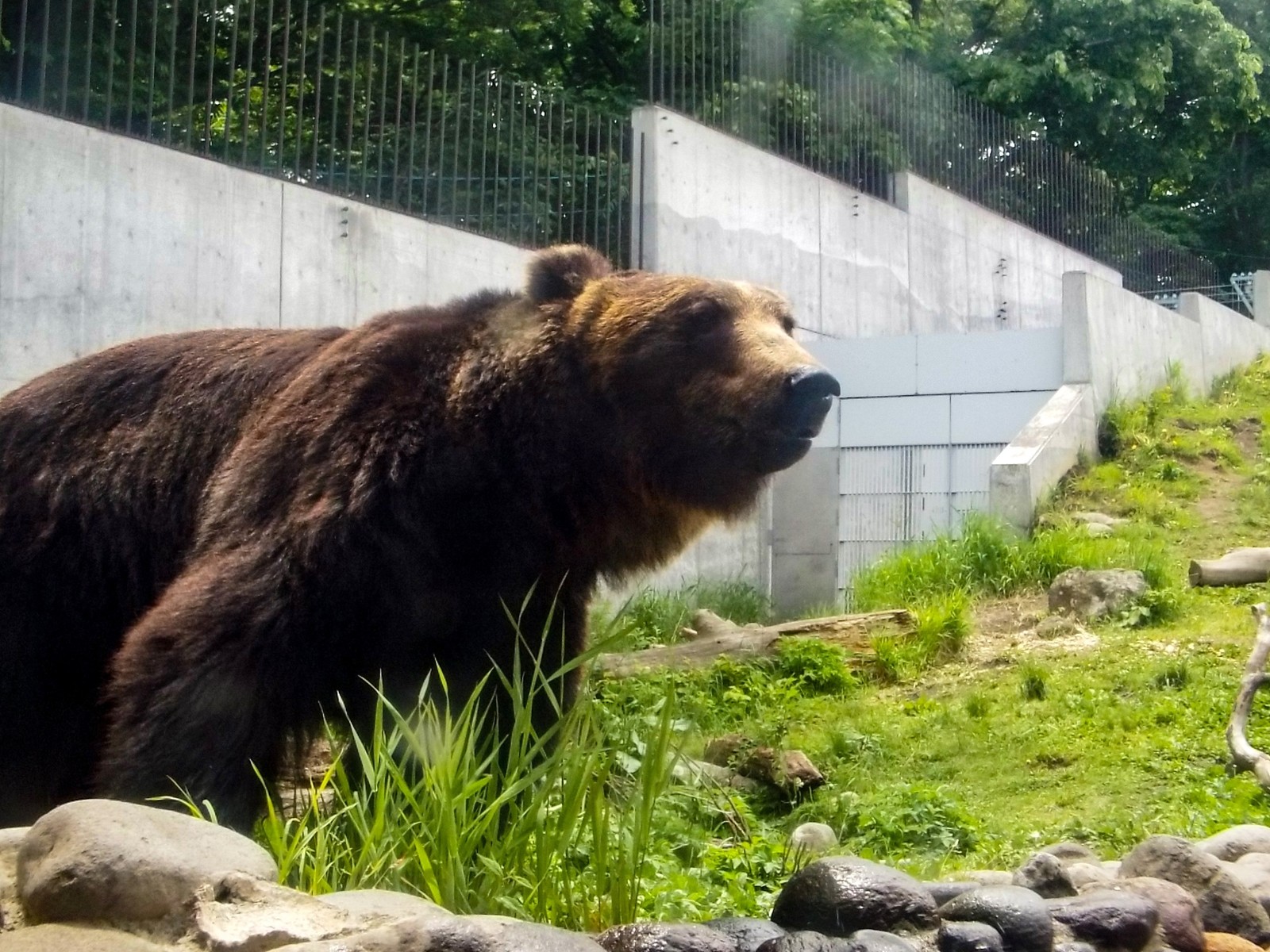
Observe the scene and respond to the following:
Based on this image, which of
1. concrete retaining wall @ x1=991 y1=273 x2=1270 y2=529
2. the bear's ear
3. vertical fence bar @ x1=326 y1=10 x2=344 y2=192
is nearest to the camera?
the bear's ear

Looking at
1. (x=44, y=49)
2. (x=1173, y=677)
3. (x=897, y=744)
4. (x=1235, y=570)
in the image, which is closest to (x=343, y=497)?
(x=897, y=744)

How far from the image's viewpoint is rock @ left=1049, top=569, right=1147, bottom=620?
9375 mm

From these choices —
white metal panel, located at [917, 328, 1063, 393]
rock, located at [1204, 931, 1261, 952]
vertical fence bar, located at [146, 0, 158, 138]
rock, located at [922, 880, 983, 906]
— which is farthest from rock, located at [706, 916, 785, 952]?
white metal panel, located at [917, 328, 1063, 393]

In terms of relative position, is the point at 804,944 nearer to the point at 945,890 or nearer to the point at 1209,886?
the point at 945,890

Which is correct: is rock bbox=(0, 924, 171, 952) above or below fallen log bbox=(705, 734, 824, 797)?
above

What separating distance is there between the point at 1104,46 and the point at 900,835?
22651 millimetres

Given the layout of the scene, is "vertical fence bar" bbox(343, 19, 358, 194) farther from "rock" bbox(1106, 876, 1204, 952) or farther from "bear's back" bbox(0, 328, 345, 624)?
"rock" bbox(1106, 876, 1204, 952)

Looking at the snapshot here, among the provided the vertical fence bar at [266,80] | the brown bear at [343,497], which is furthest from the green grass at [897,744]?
the vertical fence bar at [266,80]

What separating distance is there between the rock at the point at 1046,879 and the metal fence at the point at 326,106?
242 inches

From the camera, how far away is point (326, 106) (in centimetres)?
916

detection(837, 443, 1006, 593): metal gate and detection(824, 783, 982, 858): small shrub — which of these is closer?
detection(824, 783, 982, 858): small shrub

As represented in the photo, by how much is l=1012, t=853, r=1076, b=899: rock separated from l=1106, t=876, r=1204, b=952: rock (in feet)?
0.37

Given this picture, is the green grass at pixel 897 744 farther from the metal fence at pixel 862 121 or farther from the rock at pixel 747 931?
the metal fence at pixel 862 121

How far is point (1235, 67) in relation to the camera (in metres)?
25.8
